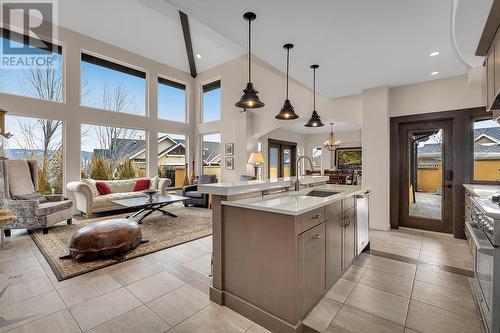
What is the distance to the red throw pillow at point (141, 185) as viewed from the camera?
6.08 meters

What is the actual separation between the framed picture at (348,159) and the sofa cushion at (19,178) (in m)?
9.80

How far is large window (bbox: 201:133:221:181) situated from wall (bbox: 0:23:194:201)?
5.35 ft

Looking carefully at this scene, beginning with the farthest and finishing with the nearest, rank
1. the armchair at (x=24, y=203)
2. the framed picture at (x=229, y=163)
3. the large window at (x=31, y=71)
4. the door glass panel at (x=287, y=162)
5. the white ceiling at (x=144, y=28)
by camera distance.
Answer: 1. the door glass panel at (x=287, y=162)
2. the framed picture at (x=229, y=163)
3. the white ceiling at (x=144, y=28)
4. the large window at (x=31, y=71)
5. the armchair at (x=24, y=203)

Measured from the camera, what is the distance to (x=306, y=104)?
539 centimetres

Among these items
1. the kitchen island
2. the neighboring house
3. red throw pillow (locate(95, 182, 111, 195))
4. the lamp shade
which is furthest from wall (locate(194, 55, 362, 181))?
the kitchen island

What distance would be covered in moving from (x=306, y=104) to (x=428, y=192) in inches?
118

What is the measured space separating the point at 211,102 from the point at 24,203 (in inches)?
217

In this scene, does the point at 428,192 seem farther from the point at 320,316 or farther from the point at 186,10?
the point at 186,10

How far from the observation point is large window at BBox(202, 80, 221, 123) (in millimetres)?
7598

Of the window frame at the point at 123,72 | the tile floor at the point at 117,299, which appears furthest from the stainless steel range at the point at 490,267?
the window frame at the point at 123,72

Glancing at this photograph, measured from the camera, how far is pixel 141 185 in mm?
6156

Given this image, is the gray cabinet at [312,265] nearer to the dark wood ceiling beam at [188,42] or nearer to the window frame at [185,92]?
the window frame at [185,92]

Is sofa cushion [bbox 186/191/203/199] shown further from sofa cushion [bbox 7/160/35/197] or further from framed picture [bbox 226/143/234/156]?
sofa cushion [bbox 7/160/35/197]

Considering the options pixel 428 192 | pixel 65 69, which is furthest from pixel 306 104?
pixel 65 69
